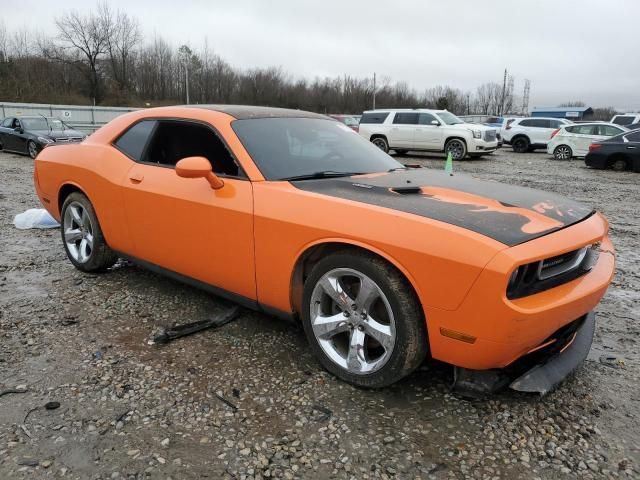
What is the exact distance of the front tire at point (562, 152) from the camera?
1819cm

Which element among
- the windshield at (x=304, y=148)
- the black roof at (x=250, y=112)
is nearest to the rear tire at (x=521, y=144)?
the windshield at (x=304, y=148)

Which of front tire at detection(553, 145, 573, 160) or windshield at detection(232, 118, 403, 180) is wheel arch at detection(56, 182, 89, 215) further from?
front tire at detection(553, 145, 573, 160)

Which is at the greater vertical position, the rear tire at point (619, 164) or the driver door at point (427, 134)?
the driver door at point (427, 134)

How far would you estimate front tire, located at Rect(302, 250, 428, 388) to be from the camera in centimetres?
234

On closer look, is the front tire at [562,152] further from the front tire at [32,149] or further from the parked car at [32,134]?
the front tire at [32,149]

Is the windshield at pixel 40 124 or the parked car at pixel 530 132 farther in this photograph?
the parked car at pixel 530 132

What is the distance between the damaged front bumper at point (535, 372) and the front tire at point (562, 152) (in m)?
17.9

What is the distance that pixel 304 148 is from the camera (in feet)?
11.2

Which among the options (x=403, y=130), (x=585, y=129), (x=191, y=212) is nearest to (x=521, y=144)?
(x=585, y=129)

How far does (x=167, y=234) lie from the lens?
→ 3391mm

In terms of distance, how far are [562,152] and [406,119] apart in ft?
20.2

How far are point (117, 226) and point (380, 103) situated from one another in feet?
249

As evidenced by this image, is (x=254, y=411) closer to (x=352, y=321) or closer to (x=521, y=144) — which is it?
(x=352, y=321)

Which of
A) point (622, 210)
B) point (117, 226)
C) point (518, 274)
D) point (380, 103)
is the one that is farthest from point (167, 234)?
point (380, 103)
